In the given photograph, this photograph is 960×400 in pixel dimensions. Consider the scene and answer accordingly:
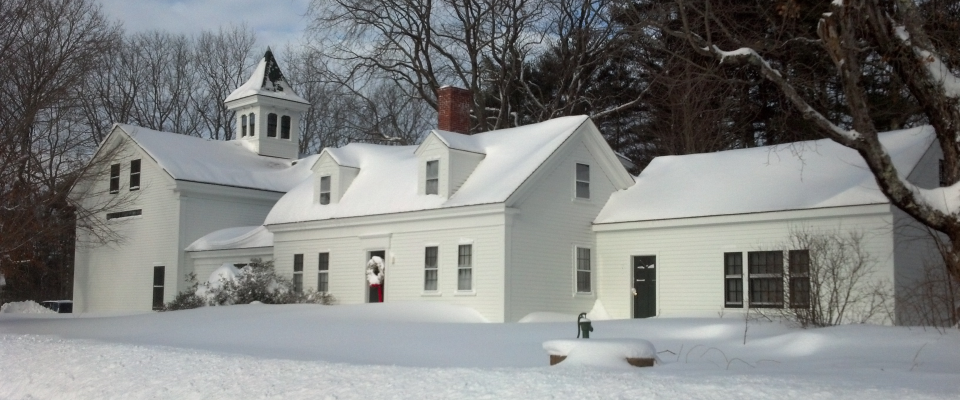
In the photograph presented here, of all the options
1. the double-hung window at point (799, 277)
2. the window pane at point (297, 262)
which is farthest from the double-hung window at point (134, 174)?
the double-hung window at point (799, 277)

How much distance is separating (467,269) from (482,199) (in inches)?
78.2

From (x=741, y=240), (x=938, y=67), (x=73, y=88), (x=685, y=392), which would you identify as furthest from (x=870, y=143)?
(x=73, y=88)

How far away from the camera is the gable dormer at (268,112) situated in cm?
4325

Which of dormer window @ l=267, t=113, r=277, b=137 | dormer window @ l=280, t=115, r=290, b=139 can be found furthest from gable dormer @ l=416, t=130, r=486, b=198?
dormer window @ l=280, t=115, r=290, b=139

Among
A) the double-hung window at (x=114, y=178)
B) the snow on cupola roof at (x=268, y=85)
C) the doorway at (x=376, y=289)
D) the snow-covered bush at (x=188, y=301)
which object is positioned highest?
the snow on cupola roof at (x=268, y=85)

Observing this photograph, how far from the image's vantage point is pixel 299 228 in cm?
3131

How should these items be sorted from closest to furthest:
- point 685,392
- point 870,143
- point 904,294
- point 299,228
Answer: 1. point 685,392
2. point 870,143
3. point 904,294
4. point 299,228

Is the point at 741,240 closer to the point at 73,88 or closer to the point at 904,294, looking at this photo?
the point at 904,294

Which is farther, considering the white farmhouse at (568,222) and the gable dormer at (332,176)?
the gable dormer at (332,176)

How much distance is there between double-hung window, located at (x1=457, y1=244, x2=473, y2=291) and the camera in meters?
26.3

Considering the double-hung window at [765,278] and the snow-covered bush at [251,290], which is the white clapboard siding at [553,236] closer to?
the double-hung window at [765,278]

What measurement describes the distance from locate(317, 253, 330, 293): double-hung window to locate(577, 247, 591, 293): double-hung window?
7.89 m

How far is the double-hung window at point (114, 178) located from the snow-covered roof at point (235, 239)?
5.36 metres

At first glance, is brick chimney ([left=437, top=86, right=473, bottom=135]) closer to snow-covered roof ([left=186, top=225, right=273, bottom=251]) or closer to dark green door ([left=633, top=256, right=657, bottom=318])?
snow-covered roof ([left=186, top=225, right=273, bottom=251])
